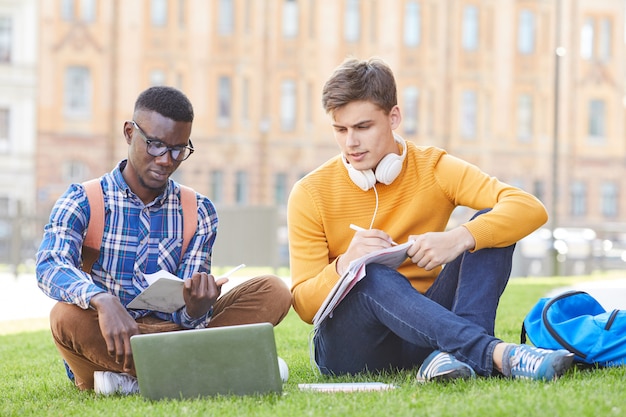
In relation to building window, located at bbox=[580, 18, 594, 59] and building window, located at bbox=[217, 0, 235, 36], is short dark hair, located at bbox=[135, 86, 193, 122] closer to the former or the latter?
building window, located at bbox=[217, 0, 235, 36]

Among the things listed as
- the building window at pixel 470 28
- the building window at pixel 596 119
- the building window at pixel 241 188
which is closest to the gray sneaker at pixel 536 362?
the building window at pixel 241 188

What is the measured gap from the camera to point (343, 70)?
175 inches

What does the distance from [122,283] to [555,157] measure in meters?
21.0

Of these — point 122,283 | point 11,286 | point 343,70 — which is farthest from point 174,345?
point 11,286

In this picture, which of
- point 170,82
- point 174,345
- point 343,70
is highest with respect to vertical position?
point 170,82

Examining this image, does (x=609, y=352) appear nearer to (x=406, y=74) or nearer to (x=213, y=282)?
(x=213, y=282)

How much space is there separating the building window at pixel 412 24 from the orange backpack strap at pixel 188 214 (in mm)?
36616

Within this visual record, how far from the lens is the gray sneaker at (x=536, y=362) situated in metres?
3.81

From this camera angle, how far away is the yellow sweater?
4398mm

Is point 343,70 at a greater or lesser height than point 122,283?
greater

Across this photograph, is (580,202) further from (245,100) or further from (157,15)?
(157,15)

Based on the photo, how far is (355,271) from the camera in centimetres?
400

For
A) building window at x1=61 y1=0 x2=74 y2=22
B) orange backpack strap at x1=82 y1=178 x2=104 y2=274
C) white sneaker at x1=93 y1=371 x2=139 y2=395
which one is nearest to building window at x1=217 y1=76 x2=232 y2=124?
building window at x1=61 y1=0 x2=74 y2=22

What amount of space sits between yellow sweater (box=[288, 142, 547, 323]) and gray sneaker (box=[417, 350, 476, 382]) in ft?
2.06
